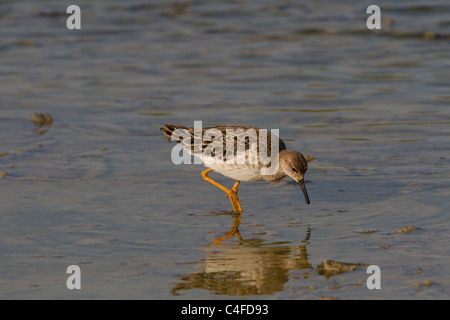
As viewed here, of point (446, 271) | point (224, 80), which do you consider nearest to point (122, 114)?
point (224, 80)

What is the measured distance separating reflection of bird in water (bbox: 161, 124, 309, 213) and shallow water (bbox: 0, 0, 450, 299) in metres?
0.35

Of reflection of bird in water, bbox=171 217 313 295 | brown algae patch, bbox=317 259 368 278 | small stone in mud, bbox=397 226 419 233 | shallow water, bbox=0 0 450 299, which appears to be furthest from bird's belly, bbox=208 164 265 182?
brown algae patch, bbox=317 259 368 278

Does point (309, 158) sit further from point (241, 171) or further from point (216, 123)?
point (216, 123)

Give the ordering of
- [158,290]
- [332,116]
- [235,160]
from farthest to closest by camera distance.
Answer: [332,116]
[235,160]
[158,290]

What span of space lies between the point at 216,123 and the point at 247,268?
5448 mm

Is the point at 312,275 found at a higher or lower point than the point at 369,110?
lower

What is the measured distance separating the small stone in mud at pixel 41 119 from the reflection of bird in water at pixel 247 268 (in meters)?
5.63

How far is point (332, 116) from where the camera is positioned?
12.4 metres

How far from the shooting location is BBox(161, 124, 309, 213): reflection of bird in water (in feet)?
27.7

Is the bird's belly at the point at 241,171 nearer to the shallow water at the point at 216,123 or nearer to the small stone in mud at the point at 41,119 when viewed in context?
the shallow water at the point at 216,123

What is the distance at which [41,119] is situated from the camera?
12.1 meters

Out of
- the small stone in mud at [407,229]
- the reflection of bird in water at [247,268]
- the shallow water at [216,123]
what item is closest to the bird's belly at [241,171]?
the shallow water at [216,123]

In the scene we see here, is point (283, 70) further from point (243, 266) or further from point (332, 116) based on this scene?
point (243, 266)

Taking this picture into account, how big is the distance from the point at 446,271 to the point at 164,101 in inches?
310
